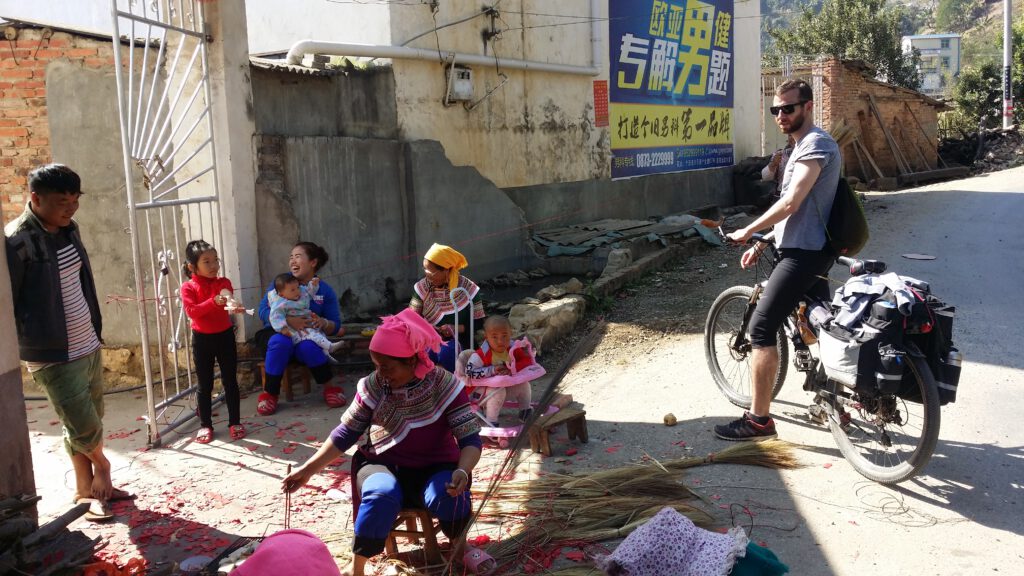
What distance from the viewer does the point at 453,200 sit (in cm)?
936

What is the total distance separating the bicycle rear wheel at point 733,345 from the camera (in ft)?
17.5

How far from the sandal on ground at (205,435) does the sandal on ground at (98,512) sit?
105 cm

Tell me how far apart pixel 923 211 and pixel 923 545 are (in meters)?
12.2

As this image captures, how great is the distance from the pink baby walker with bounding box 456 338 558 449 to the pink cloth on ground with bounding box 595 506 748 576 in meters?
1.89

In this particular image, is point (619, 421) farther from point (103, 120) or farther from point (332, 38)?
point (332, 38)

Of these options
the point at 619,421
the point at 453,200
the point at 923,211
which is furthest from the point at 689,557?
the point at 923,211

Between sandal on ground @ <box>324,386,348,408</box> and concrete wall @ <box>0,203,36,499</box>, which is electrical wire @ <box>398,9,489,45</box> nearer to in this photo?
sandal on ground @ <box>324,386,348,408</box>

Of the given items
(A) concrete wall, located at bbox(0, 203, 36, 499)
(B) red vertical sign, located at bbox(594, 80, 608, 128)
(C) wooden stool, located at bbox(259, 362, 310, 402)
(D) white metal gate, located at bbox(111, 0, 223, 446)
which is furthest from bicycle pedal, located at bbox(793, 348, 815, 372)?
(B) red vertical sign, located at bbox(594, 80, 608, 128)

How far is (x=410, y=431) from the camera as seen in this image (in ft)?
11.3

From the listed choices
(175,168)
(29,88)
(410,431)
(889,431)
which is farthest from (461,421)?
(29,88)

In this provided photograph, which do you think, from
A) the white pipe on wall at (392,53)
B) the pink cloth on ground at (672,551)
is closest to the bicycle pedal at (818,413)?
the pink cloth on ground at (672,551)

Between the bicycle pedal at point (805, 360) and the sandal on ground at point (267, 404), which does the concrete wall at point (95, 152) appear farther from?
the bicycle pedal at point (805, 360)

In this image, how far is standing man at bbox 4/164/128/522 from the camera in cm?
396

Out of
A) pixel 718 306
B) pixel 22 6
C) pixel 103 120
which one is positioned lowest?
pixel 718 306
